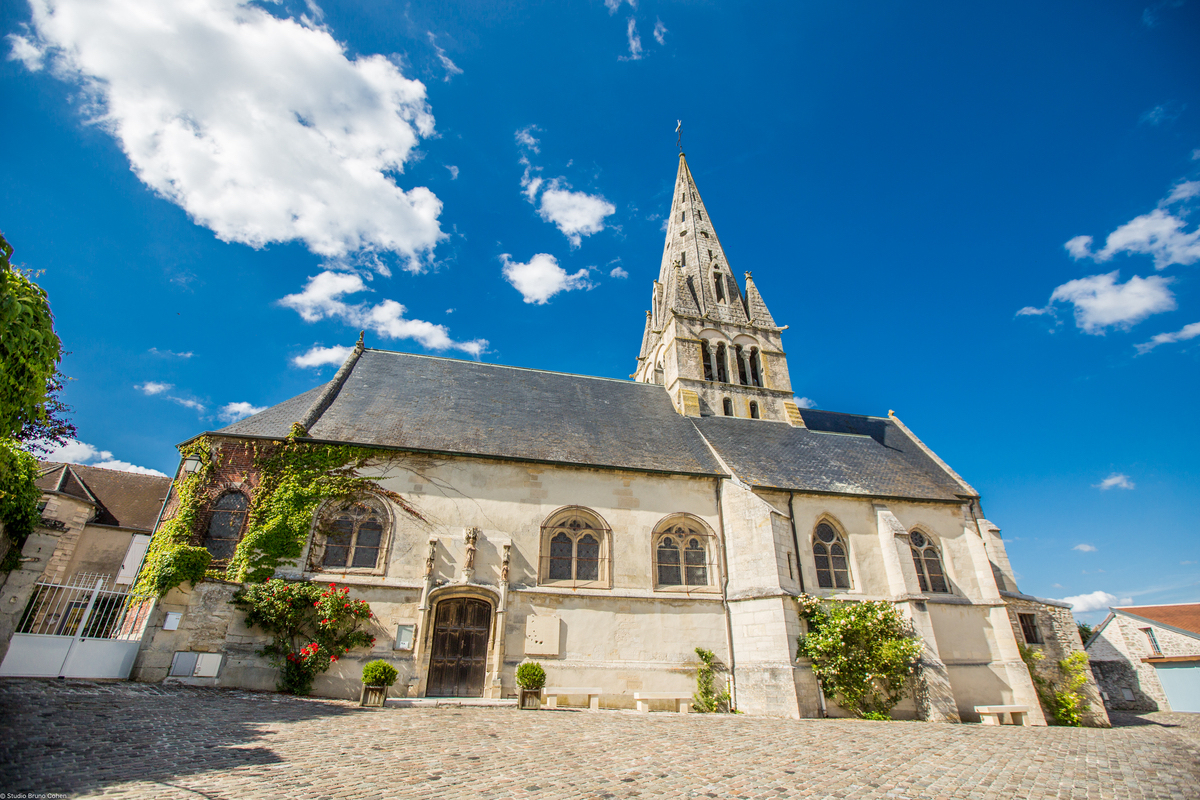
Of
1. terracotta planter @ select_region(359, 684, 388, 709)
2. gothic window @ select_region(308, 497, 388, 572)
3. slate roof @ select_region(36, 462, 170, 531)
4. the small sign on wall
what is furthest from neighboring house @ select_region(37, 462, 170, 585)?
the small sign on wall

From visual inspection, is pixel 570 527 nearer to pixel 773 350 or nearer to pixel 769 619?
pixel 769 619

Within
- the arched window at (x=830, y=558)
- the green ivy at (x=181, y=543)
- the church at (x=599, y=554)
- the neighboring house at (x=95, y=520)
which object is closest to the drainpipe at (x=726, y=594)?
the church at (x=599, y=554)

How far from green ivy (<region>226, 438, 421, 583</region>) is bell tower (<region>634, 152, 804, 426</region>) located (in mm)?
11716

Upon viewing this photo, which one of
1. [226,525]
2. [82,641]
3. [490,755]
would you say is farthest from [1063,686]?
[82,641]

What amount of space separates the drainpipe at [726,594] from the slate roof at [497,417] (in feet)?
3.51

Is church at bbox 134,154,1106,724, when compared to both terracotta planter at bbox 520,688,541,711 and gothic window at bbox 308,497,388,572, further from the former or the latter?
terracotta planter at bbox 520,688,541,711

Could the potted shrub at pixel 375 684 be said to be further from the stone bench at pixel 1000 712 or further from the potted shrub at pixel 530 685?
the stone bench at pixel 1000 712

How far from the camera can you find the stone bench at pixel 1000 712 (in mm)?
12945

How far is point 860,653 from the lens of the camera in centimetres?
1267

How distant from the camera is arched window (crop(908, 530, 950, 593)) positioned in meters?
15.8

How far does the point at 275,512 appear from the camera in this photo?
41.7 ft

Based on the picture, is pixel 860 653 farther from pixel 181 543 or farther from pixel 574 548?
pixel 181 543

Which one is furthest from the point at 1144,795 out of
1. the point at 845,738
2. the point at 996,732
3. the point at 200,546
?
the point at 200,546

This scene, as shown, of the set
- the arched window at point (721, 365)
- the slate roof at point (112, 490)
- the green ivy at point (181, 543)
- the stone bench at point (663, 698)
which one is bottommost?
the stone bench at point (663, 698)
